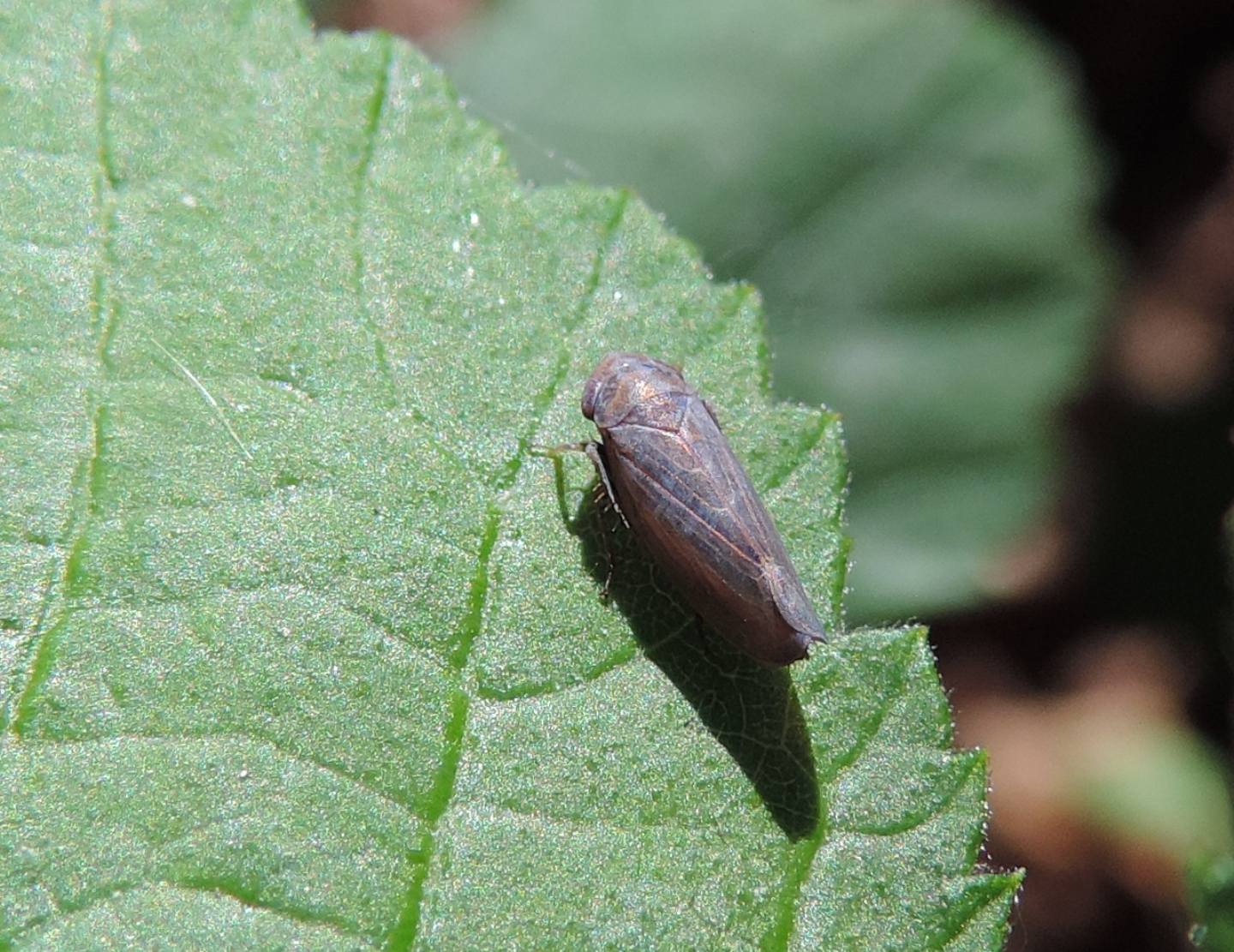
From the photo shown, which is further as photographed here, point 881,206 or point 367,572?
point 881,206

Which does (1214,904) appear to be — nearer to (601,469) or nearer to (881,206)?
(601,469)

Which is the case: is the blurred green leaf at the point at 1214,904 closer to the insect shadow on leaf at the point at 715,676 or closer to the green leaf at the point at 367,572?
the green leaf at the point at 367,572

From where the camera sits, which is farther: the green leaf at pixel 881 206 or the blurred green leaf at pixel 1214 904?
the green leaf at pixel 881 206

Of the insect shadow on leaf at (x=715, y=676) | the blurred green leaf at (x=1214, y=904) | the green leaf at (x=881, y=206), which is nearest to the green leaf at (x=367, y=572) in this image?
the insect shadow on leaf at (x=715, y=676)

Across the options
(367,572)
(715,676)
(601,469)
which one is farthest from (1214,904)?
(367,572)

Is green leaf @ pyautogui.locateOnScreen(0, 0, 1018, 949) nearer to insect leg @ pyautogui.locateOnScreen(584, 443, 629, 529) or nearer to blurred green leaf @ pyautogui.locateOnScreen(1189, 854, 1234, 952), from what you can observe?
insect leg @ pyautogui.locateOnScreen(584, 443, 629, 529)

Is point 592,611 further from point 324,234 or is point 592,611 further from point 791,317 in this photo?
point 791,317

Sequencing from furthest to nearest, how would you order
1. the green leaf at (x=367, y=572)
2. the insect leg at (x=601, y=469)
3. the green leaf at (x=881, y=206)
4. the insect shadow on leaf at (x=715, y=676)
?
the green leaf at (x=881, y=206)
the insect leg at (x=601, y=469)
the insect shadow on leaf at (x=715, y=676)
the green leaf at (x=367, y=572)
